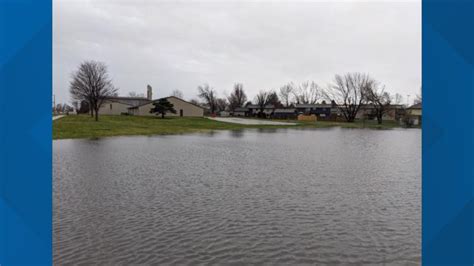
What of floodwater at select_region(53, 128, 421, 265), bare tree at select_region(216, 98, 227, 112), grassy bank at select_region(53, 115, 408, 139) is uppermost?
bare tree at select_region(216, 98, 227, 112)

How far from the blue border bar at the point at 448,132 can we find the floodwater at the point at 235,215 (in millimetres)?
1874

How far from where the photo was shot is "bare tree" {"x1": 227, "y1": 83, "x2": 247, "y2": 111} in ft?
447

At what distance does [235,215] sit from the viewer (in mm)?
6902

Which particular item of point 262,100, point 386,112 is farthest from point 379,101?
point 262,100

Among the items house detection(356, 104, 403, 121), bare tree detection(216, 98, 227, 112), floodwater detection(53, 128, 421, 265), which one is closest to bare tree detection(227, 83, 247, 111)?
bare tree detection(216, 98, 227, 112)

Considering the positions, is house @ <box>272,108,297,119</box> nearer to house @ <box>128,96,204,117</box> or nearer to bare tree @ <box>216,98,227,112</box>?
bare tree @ <box>216,98,227,112</box>

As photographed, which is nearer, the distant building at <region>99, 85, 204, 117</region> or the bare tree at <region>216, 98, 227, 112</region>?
the distant building at <region>99, 85, 204, 117</region>

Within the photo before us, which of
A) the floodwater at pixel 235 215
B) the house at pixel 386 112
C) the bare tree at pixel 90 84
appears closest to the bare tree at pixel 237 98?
the house at pixel 386 112

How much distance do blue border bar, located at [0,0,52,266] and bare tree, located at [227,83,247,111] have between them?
131 meters

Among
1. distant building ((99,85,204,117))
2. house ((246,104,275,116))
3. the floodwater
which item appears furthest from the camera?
house ((246,104,275,116))

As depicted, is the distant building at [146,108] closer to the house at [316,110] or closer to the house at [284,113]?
the house at [284,113]

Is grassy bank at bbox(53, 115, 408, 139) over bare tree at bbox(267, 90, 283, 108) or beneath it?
beneath

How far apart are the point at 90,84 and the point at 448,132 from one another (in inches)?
2043

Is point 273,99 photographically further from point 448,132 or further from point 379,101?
point 448,132
